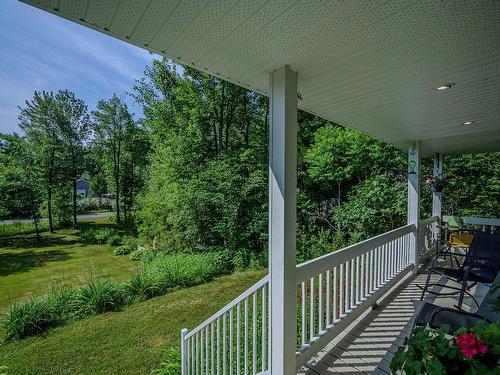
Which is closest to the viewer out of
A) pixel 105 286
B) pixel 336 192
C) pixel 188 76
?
pixel 105 286

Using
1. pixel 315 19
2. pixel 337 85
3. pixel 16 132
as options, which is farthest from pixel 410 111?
pixel 16 132

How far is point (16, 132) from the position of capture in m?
14.9

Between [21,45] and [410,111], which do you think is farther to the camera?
[21,45]

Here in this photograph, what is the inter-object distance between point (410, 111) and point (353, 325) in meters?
2.51

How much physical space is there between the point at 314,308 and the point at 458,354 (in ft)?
4.59

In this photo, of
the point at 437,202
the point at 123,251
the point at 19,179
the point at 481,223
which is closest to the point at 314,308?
the point at 437,202

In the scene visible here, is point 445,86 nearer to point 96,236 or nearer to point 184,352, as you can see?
point 184,352

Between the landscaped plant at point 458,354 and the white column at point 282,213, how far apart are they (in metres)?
0.85

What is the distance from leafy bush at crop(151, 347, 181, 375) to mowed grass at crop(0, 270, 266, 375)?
0.92ft

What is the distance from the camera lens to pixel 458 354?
106cm

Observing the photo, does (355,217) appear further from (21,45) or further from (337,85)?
→ (21,45)

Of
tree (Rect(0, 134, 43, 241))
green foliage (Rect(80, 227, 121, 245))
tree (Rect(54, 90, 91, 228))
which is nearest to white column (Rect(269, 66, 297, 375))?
green foliage (Rect(80, 227, 121, 245))

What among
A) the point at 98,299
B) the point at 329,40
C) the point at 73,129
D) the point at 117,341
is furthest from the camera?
the point at 73,129

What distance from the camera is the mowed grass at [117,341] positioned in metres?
3.90
